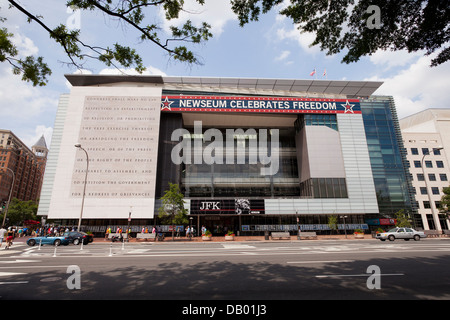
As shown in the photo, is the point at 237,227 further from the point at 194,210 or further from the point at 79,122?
the point at 79,122

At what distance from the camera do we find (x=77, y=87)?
135 ft

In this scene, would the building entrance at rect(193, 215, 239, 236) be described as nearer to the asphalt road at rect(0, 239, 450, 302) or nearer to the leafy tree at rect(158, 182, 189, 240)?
the leafy tree at rect(158, 182, 189, 240)

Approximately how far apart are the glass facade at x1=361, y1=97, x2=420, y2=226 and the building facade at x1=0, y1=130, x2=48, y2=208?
116908 millimetres

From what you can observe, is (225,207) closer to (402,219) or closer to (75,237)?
(75,237)

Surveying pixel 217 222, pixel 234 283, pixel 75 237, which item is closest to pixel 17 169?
pixel 217 222

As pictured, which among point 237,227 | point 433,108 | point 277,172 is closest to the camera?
point 237,227

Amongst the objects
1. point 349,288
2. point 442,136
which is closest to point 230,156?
point 349,288

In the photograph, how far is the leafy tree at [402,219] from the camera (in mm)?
36719

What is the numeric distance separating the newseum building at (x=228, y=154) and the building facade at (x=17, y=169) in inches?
2839

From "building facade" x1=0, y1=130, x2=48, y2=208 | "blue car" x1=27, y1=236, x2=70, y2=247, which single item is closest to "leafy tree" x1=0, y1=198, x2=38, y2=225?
"building facade" x1=0, y1=130, x2=48, y2=208

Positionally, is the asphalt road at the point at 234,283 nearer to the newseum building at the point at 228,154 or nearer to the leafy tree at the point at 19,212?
the newseum building at the point at 228,154

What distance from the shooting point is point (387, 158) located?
43969mm

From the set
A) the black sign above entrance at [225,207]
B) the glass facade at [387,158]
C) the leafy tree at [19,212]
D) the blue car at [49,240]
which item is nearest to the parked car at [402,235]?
the black sign above entrance at [225,207]

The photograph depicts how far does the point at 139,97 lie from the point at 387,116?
5104 cm
